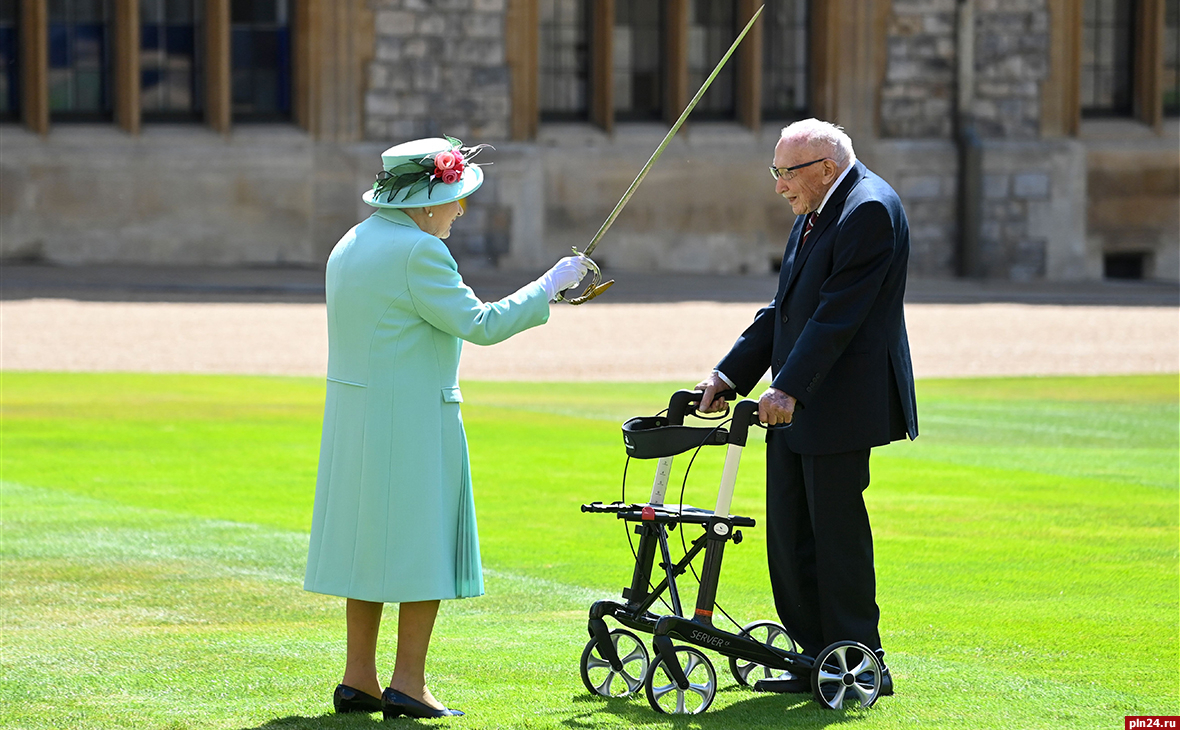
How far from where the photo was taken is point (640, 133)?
76.4 feet

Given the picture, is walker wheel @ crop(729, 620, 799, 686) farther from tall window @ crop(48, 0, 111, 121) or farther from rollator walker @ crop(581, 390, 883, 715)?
tall window @ crop(48, 0, 111, 121)

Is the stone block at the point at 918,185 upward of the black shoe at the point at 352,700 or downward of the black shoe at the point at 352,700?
upward

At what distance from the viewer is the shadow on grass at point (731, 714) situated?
15.0ft

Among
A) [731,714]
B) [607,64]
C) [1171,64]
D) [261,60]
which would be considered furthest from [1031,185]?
[731,714]

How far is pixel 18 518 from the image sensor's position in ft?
25.2

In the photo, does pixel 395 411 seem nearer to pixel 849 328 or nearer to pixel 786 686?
pixel 849 328

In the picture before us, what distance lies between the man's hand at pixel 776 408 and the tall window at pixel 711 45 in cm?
1944

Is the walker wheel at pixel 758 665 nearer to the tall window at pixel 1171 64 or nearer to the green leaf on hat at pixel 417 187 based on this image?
the green leaf on hat at pixel 417 187

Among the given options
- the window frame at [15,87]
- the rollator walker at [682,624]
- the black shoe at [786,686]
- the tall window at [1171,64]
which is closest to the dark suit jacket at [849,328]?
Answer: the rollator walker at [682,624]

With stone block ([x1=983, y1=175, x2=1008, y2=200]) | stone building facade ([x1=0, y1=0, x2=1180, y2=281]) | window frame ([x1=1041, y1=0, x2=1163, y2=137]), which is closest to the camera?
stone building facade ([x1=0, y1=0, x2=1180, y2=281])

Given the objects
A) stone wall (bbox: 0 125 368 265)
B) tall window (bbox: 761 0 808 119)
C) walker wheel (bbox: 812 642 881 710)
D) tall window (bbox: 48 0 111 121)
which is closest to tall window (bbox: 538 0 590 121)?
tall window (bbox: 761 0 808 119)

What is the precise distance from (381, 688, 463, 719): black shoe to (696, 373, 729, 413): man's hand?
3.81 ft

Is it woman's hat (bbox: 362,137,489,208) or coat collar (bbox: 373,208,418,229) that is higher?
woman's hat (bbox: 362,137,489,208)

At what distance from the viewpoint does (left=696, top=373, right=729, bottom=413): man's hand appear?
16.3ft
